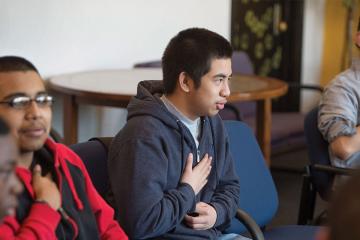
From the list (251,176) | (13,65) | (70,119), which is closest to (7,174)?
(13,65)

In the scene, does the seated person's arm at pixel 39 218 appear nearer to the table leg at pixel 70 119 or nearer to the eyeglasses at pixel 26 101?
the eyeglasses at pixel 26 101

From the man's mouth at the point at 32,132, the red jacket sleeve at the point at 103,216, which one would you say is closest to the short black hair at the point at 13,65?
the man's mouth at the point at 32,132

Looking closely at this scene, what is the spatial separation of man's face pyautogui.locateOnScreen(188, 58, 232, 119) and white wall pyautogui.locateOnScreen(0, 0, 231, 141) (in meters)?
1.60

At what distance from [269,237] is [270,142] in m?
1.71

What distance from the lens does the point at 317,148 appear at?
2604mm

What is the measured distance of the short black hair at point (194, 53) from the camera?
6.22 ft

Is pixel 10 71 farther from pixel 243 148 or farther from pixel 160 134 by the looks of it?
pixel 243 148

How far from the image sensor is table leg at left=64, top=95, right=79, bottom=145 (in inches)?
129

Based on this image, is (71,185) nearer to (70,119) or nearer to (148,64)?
(70,119)

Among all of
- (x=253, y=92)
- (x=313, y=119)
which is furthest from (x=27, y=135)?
(x=253, y=92)

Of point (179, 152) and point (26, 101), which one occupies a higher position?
point (26, 101)

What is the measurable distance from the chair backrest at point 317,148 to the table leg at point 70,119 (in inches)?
48.7

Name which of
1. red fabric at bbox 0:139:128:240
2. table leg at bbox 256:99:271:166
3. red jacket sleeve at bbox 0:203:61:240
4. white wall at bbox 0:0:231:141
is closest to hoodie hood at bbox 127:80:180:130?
red fabric at bbox 0:139:128:240

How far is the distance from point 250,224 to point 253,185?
301mm
